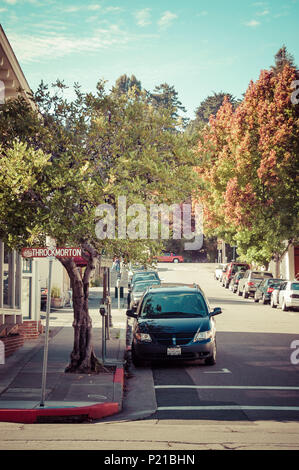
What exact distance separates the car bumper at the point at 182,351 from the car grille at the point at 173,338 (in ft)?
0.30

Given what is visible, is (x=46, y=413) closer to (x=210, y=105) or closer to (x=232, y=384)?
(x=232, y=384)

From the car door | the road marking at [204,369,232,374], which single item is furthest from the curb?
the car door

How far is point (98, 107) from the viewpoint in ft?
47.3

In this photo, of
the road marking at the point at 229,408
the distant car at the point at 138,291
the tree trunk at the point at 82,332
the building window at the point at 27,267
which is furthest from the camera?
the distant car at the point at 138,291

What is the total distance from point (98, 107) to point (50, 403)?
20.9 ft

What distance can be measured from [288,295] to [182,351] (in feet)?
60.4

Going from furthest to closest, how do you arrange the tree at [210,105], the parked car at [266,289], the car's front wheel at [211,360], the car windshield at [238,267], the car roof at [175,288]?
the tree at [210,105] < the car windshield at [238,267] < the parked car at [266,289] < the car roof at [175,288] < the car's front wheel at [211,360]

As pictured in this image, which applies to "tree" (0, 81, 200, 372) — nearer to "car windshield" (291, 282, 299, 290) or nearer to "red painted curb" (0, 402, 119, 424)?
"red painted curb" (0, 402, 119, 424)

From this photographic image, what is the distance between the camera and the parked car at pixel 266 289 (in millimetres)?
38188

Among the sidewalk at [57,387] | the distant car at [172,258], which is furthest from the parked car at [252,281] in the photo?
the distant car at [172,258]

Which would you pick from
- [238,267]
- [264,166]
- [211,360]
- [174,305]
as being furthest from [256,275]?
[211,360]

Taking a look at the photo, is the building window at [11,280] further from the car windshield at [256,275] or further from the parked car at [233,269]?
the parked car at [233,269]

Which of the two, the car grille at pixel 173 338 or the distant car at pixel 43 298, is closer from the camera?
the car grille at pixel 173 338

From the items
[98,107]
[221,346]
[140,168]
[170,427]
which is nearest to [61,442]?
[170,427]
